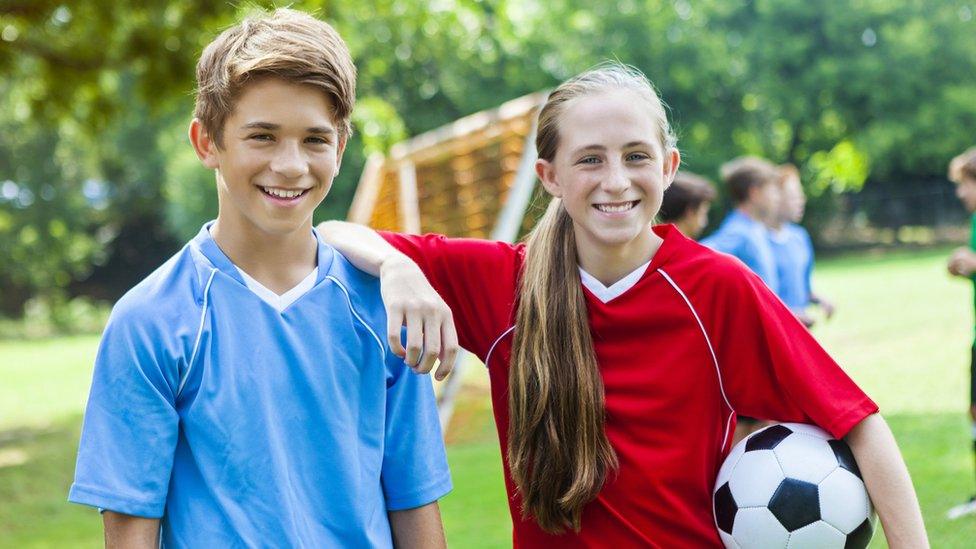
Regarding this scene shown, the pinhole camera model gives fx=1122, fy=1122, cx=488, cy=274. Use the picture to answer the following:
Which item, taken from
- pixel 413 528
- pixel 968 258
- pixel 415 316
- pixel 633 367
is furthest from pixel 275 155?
pixel 968 258

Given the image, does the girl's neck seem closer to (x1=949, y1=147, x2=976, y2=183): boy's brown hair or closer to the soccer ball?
the soccer ball

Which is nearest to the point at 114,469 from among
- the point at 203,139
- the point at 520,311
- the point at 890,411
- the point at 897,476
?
the point at 203,139

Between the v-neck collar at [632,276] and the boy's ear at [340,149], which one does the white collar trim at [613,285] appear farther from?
the boy's ear at [340,149]

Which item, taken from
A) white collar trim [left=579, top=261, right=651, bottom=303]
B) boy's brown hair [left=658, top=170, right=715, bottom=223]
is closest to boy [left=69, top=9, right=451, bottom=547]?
white collar trim [left=579, top=261, right=651, bottom=303]

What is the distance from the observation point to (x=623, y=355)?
8.52 ft

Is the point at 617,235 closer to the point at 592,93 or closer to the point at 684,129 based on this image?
the point at 592,93

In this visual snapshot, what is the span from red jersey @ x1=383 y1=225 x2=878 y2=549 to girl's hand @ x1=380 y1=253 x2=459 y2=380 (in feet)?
1.93

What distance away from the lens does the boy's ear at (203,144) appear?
215cm

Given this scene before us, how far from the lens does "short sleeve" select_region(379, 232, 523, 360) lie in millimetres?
2746

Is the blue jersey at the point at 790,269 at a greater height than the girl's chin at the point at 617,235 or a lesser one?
lesser

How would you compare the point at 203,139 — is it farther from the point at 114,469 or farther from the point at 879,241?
the point at 879,241

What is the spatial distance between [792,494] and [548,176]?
3.10 feet

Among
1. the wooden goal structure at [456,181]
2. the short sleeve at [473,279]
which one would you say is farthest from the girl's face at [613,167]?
the wooden goal structure at [456,181]

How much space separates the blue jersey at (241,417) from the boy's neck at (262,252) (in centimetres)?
3
